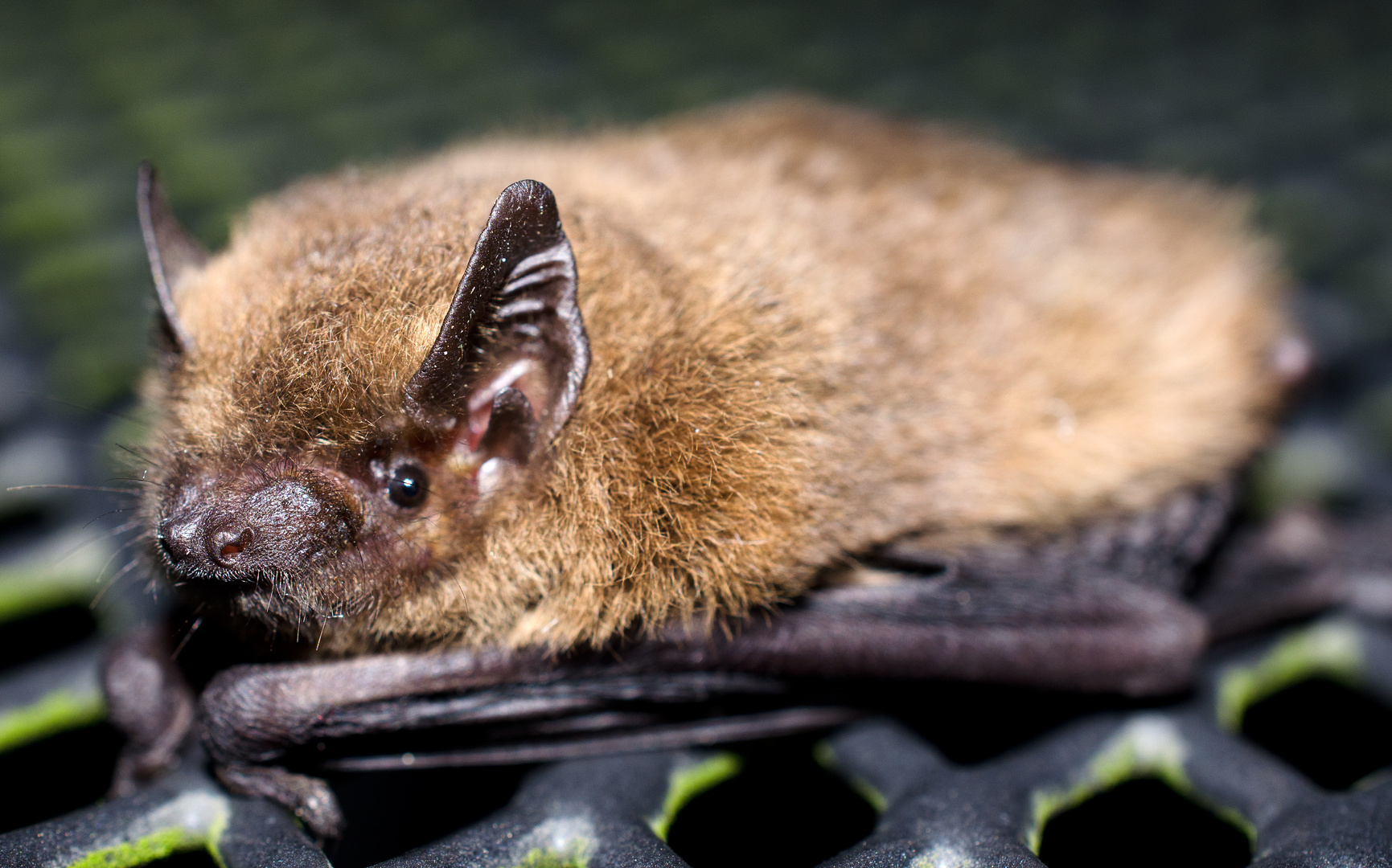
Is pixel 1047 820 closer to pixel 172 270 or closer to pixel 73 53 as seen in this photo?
pixel 172 270

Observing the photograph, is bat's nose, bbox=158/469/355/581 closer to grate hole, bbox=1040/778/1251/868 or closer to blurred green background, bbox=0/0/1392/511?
blurred green background, bbox=0/0/1392/511

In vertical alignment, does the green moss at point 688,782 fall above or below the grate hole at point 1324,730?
above

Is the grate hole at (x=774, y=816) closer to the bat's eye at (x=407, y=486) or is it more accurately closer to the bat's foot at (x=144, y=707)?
the bat's eye at (x=407, y=486)

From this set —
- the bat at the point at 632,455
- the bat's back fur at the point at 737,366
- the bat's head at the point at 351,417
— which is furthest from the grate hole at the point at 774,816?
the bat's head at the point at 351,417

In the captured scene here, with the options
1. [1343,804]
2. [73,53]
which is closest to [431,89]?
[73,53]

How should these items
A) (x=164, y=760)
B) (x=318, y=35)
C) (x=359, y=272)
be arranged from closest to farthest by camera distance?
1. (x=359, y=272)
2. (x=164, y=760)
3. (x=318, y=35)

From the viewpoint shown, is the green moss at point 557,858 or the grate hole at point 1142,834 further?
the grate hole at point 1142,834
